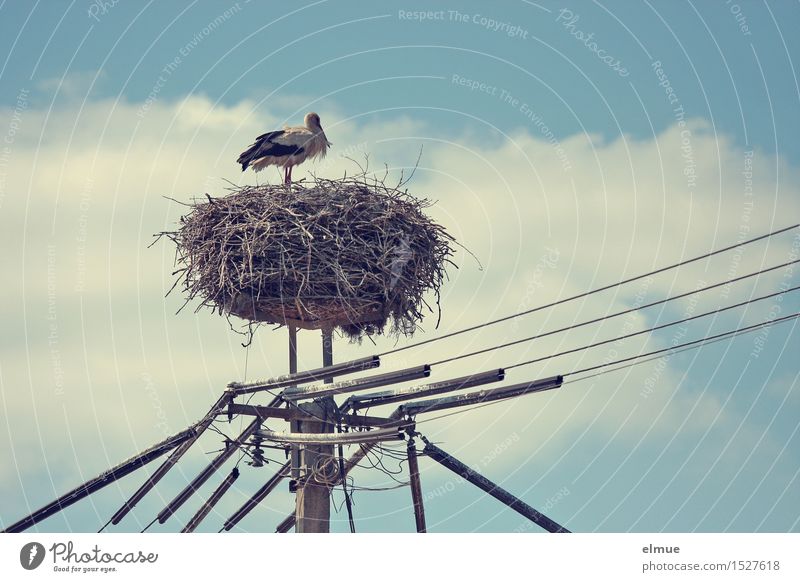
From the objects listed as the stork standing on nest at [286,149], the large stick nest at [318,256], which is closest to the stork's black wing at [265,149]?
the stork standing on nest at [286,149]

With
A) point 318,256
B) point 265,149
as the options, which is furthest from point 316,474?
point 265,149

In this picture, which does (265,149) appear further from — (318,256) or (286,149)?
(318,256)

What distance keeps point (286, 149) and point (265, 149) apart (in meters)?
0.35

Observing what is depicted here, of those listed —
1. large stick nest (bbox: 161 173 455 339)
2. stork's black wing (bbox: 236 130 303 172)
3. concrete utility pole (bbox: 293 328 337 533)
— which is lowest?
concrete utility pole (bbox: 293 328 337 533)

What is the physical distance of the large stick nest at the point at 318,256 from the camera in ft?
49.2

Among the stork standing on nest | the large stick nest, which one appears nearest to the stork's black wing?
the stork standing on nest

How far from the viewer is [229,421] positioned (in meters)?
15.0

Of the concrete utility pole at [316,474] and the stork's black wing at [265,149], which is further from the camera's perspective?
the stork's black wing at [265,149]

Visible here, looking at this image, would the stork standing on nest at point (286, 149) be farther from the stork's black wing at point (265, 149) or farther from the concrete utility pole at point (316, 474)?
the concrete utility pole at point (316, 474)

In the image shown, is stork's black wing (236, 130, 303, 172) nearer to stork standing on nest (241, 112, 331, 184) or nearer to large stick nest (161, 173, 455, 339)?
stork standing on nest (241, 112, 331, 184)

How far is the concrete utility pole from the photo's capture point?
15.0 m

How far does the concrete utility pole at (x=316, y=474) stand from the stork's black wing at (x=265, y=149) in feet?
14.1

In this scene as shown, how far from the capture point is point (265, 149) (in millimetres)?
18438

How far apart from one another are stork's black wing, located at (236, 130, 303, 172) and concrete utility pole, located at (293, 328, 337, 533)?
4303mm
